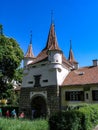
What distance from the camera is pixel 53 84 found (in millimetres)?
36000

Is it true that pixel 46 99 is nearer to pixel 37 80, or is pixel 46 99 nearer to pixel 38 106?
pixel 38 106

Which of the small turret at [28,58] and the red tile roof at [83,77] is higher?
the small turret at [28,58]

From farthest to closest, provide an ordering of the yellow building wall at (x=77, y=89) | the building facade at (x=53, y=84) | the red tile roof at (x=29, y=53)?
the red tile roof at (x=29, y=53) → the building facade at (x=53, y=84) → the yellow building wall at (x=77, y=89)

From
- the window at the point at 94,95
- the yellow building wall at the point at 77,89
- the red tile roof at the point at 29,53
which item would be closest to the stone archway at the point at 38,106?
the yellow building wall at the point at 77,89

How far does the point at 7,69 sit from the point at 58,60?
8.04m

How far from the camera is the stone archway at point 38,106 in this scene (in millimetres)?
37522

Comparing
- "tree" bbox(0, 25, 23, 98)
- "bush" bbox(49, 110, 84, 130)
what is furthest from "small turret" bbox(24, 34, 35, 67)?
"bush" bbox(49, 110, 84, 130)

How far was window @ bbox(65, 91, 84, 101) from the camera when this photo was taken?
3398cm

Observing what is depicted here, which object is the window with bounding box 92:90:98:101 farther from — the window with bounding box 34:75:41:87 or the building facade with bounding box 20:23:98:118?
the window with bounding box 34:75:41:87

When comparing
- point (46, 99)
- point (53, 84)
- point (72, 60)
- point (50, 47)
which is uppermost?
point (50, 47)

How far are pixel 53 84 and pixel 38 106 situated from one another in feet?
17.7

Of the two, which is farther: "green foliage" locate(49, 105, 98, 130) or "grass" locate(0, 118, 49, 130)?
"green foliage" locate(49, 105, 98, 130)

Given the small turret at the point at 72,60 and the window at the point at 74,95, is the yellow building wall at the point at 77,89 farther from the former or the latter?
the small turret at the point at 72,60

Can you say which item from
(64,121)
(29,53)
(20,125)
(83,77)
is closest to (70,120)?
(64,121)
